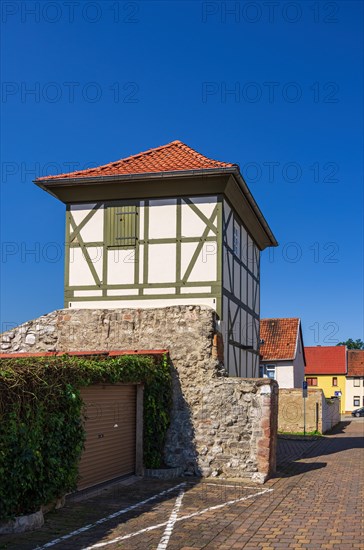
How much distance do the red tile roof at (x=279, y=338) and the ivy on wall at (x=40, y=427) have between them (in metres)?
30.7

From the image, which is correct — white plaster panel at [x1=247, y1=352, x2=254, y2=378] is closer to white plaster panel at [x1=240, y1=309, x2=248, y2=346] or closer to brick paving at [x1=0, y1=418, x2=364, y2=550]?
white plaster panel at [x1=240, y1=309, x2=248, y2=346]

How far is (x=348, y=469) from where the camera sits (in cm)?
1727

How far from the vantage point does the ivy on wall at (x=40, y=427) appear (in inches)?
364

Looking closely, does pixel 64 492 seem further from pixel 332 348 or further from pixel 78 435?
pixel 332 348

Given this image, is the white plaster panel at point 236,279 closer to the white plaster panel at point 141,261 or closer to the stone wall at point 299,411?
the white plaster panel at point 141,261

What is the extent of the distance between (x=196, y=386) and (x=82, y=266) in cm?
466

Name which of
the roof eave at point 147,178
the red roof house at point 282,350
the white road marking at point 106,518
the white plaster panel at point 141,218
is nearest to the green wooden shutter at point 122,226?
the white plaster panel at point 141,218

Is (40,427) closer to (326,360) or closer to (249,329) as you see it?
(249,329)

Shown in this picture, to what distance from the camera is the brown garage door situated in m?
12.5

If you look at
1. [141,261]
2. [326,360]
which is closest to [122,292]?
[141,261]

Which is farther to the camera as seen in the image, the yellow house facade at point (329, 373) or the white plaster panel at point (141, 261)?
the yellow house facade at point (329, 373)

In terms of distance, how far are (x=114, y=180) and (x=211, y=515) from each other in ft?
30.6

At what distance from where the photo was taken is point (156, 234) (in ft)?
57.0

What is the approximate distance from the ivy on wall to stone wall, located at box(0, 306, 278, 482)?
3.62 m
